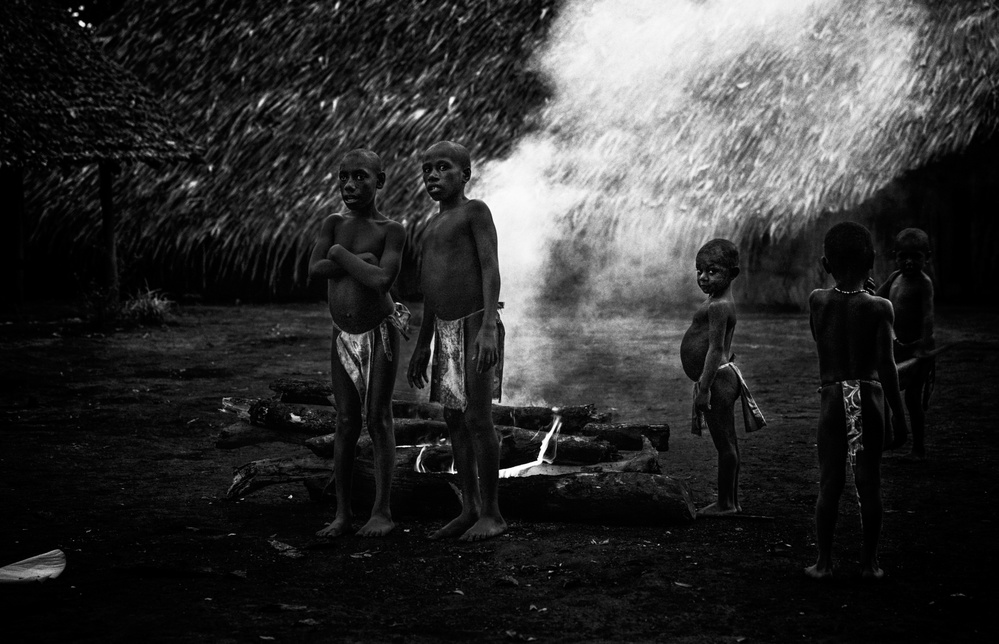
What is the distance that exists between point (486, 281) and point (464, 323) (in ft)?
0.66

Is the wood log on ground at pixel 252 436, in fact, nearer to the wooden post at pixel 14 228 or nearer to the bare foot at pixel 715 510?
the bare foot at pixel 715 510

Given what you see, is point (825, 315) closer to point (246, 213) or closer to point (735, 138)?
point (735, 138)

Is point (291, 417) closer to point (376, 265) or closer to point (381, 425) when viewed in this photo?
point (381, 425)

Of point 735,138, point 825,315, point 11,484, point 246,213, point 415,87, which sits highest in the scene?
point 415,87

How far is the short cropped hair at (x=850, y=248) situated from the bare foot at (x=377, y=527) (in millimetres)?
2049

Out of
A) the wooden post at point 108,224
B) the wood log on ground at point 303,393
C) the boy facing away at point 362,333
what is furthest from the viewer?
the wooden post at point 108,224

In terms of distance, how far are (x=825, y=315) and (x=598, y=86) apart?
9717mm

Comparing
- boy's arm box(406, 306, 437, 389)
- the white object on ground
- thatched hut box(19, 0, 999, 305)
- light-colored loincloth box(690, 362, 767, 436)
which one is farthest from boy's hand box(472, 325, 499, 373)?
thatched hut box(19, 0, 999, 305)

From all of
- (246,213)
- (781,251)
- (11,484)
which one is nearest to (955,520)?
(11,484)

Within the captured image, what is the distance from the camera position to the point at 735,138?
1175 cm

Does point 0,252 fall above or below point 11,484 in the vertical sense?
above

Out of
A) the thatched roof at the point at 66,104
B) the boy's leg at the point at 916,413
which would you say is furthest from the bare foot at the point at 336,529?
the thatched roof at the point at 66,104

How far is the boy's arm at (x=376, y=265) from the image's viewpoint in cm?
433

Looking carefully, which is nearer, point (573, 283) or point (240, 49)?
point (573, 283)
